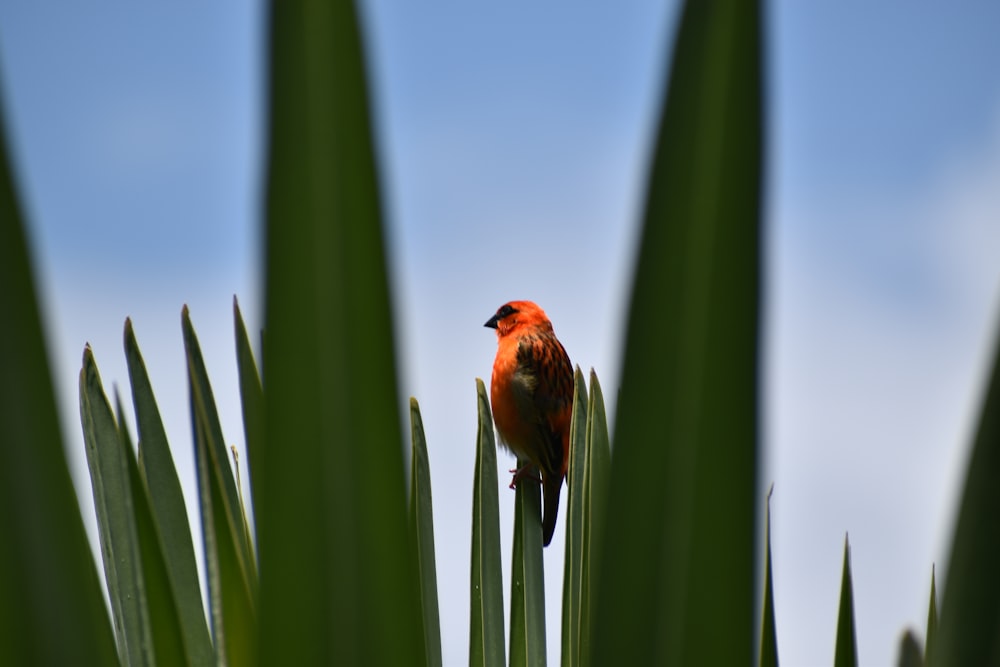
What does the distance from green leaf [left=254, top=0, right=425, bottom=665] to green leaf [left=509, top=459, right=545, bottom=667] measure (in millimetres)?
1242

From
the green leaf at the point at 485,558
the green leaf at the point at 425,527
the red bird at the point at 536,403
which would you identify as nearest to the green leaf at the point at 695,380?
the green leaf at the point at 425,527

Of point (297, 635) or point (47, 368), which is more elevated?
point (47, 368)

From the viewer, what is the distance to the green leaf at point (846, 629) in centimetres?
96

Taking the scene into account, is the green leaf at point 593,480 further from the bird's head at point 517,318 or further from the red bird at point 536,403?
the bird's head at point 517,318

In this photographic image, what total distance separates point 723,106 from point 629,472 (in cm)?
21

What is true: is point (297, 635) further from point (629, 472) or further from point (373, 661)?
point (629, 472)

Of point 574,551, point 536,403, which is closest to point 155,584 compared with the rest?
point 574,551

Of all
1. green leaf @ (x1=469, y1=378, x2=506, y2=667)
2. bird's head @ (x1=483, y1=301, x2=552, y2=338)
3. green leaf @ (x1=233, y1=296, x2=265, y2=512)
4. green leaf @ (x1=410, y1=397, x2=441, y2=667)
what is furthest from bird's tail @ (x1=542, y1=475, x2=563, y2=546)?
green leaf @ (x1=233, y1=296, x2=265, y2=512)

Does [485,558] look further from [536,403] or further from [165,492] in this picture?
[536,403]

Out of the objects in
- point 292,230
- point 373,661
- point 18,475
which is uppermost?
point 292,230

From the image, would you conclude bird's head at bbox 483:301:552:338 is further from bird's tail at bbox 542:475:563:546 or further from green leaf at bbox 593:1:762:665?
green leaf at bbox 593:1:762:665

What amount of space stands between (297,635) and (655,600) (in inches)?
8.0

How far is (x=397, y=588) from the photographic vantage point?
60 centimetres

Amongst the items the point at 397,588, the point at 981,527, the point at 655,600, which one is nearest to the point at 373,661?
the point at 397,588
